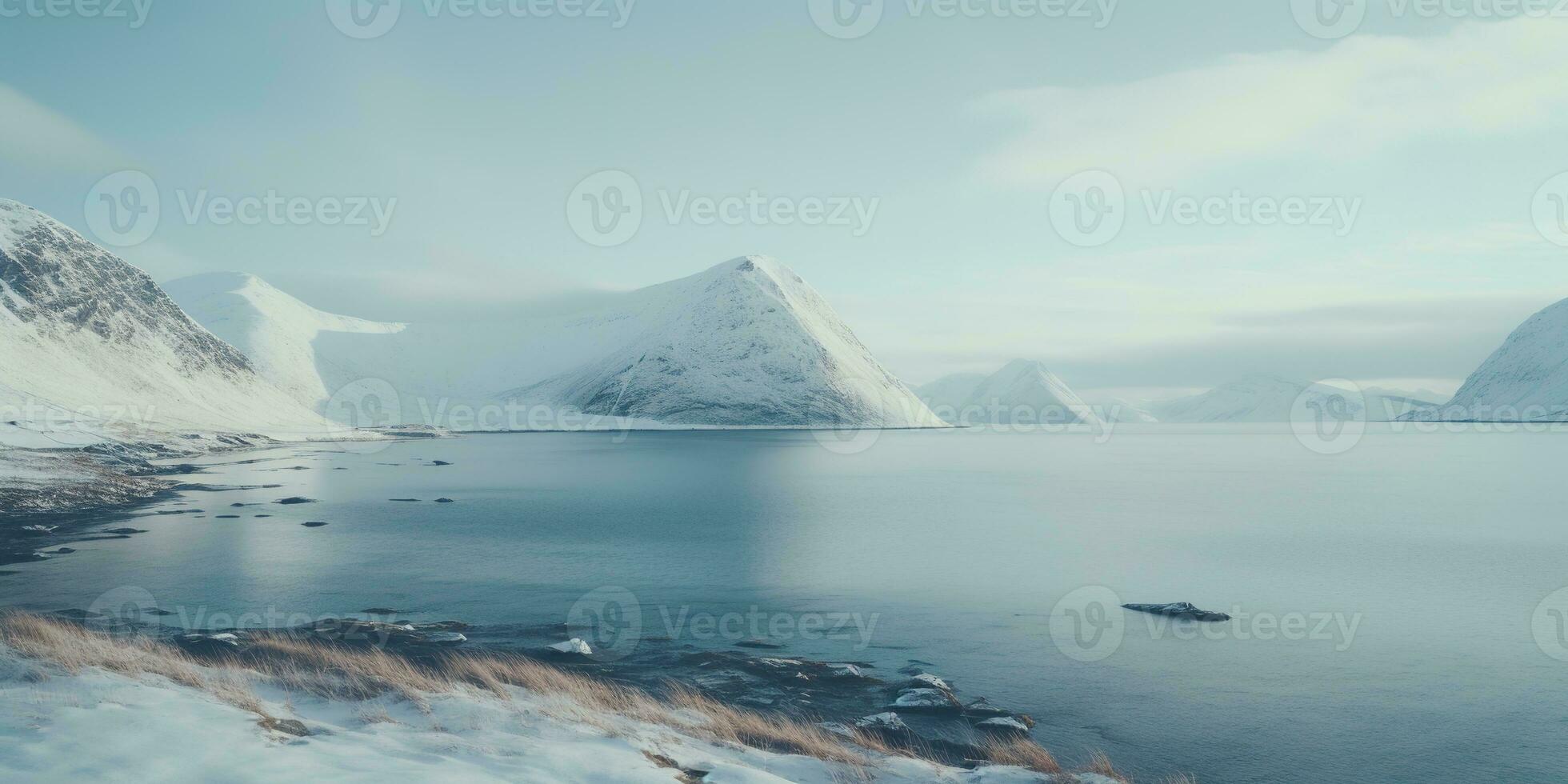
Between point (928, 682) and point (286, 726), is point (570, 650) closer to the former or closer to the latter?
point (928, 682)

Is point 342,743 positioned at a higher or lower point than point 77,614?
higher

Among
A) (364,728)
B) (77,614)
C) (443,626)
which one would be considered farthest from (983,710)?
(77,614)

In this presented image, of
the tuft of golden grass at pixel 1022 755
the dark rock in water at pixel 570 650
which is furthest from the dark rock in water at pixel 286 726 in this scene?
the tuft of golden grass at pixel 1022 755

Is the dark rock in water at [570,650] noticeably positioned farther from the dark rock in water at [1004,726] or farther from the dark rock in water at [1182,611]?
the dark rock in water at [1182,611]

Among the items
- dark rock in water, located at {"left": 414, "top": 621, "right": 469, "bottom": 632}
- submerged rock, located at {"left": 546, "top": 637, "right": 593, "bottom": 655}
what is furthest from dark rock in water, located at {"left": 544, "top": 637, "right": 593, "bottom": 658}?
dark rock in water, located at {"left": 414, "top": 621, "right": 469, "bottom": 632}

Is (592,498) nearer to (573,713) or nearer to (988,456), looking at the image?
(573,713)

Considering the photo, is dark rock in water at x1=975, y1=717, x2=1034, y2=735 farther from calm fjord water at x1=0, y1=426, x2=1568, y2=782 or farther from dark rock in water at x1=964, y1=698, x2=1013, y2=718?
calm fjord water at x1=0, y1=426, x2=1568, y2=782
